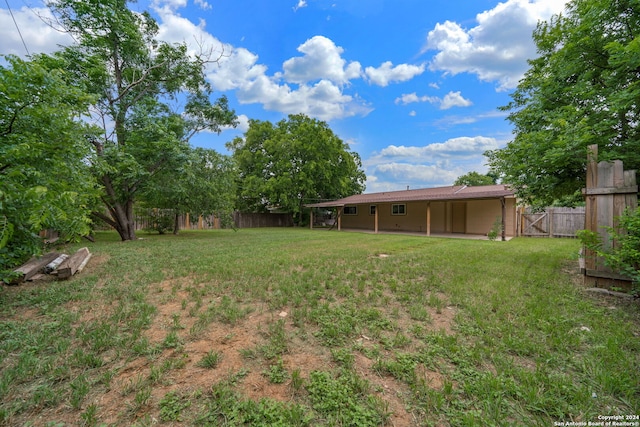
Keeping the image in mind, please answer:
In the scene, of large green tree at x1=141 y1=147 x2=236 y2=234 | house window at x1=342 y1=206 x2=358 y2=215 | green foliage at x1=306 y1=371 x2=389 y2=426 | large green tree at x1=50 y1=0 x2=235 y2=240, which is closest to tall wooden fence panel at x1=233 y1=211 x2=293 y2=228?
house window at x1=342 y1=206 x2=358 y2=215

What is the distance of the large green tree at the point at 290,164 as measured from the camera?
21.8 metres

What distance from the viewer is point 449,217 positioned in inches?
602

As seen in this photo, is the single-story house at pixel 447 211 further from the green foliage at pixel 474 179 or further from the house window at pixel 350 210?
the green foliage at pixel 474 179

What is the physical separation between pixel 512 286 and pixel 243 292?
4.35 m

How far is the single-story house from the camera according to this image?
1278 centimetres

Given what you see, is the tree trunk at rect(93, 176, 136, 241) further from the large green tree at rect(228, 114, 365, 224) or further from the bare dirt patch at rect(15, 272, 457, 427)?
the large green tree at rect(228, 114, 365, 224)

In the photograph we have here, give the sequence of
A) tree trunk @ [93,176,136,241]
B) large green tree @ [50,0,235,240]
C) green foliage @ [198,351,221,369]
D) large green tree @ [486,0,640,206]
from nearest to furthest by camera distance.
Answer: green foliage @ [198,351,221,369]
large green tree @ [486,0,640,206]
large green tree @ [50,0,235,240]
tree trunk @ [93,176,136,241]

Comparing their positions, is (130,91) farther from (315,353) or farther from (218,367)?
(315,353)

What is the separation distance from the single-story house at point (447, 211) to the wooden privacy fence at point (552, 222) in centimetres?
92

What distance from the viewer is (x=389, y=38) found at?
39.1 ft

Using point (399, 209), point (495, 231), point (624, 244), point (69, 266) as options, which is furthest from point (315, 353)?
point (399, 209)

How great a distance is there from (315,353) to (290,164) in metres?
20.5

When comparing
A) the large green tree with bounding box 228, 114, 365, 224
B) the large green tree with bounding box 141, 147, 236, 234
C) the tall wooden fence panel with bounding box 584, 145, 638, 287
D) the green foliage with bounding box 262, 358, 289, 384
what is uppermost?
the large green tree with bounding box 228, 114, 365, 224

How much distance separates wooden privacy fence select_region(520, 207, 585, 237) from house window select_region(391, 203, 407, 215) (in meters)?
6.12
